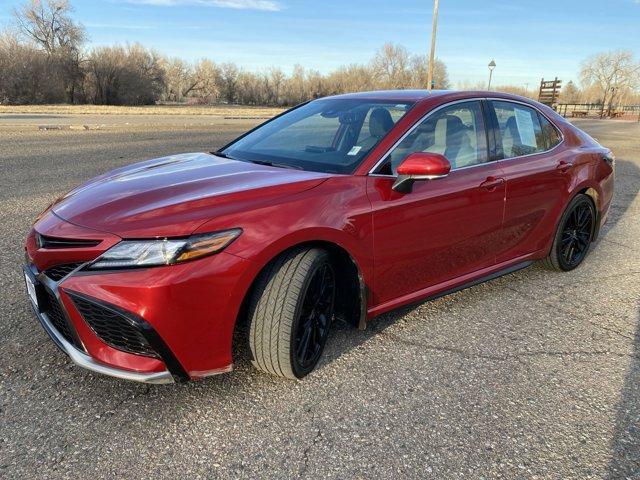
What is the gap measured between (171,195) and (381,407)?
4.93 feet

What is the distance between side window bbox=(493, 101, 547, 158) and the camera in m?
3.82

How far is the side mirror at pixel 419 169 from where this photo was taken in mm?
2842

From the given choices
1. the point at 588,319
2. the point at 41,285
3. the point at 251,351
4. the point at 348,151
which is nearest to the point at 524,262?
the point at 588,319

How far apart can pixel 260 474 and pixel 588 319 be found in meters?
2.72

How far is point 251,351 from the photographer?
258 cm

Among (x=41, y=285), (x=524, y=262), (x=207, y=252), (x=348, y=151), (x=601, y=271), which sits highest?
(x=348, y=151)

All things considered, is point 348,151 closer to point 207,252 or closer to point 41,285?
point 207,252

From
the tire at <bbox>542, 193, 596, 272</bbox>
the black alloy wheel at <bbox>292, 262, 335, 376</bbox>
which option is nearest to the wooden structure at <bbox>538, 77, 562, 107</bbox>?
the tire at <bbox>542, 193, 596, 272</bbox>

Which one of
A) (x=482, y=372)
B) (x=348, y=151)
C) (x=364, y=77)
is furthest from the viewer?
(x=364, y=77)

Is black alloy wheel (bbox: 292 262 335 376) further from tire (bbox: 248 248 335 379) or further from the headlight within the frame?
the headlight

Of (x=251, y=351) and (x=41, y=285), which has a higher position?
(x=41, y=285)

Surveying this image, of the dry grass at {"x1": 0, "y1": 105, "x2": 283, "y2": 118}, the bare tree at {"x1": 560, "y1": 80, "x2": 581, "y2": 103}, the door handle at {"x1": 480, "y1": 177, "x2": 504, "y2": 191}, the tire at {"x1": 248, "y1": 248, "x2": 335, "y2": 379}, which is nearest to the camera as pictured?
the tire at {"x1": 248, "y1": 248, "x2": 335, "y2": 379}

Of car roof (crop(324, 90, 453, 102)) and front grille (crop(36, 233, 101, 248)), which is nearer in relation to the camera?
front grille (crop(36, 233, 101, 248))

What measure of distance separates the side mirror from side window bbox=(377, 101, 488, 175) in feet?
0.38
